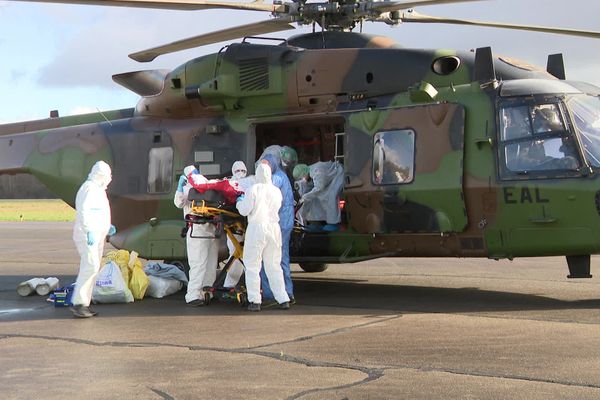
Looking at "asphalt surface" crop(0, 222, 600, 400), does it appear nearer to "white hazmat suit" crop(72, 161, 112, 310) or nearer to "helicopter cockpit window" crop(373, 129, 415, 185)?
"white hazmat suit" crop(72, 161, 112, 310)

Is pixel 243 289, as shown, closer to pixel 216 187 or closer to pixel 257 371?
pixel 216 187

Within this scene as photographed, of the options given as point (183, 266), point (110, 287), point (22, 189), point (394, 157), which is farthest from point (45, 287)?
point (22, 189)

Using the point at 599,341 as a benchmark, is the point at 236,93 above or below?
above

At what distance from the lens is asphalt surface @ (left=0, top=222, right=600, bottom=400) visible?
5.48 metres

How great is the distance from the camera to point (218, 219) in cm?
970

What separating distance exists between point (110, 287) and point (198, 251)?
132 centimetres

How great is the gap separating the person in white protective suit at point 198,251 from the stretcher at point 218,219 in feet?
0.16

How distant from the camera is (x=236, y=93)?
1103 centimetres

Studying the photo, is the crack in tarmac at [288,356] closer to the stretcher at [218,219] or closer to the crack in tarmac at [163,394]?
the crack in tarmac at [163,394]

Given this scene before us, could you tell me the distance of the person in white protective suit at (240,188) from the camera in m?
9.84

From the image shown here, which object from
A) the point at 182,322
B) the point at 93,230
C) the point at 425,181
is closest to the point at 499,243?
the point at 425,181

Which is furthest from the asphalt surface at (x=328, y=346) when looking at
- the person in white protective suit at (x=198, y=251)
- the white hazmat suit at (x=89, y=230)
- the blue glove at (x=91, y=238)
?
the blue glove at (x=91, y=238)

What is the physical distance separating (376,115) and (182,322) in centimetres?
367

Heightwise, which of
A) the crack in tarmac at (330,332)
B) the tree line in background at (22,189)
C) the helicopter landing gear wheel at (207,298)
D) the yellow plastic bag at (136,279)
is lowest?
the crack in tarmac at (330,332)
